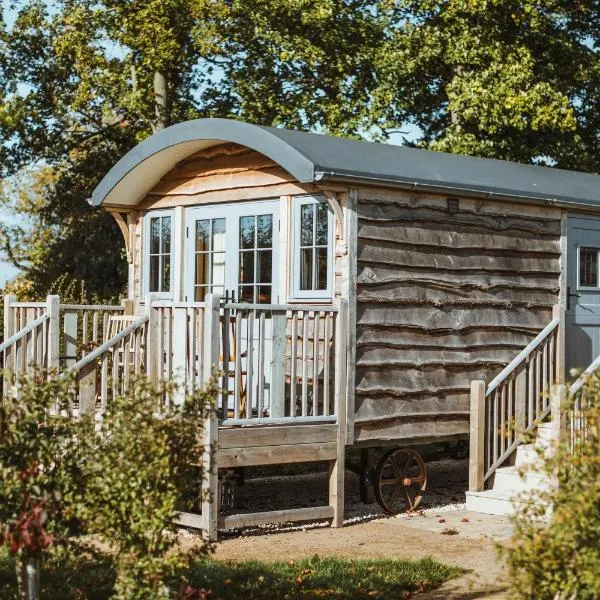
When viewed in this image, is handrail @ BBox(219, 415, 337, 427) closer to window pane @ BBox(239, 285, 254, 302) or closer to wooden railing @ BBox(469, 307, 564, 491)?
wooden railing @ BBox(469, 307, 564, 491)

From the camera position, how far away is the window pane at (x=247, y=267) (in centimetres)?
1203

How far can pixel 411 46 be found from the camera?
21234 mm

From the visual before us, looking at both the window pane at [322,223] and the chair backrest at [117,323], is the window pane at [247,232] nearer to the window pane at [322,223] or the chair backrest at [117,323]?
the window pane at [322,223]

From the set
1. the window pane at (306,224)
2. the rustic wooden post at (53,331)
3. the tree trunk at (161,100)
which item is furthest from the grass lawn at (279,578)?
the tree trunk at (161,100)

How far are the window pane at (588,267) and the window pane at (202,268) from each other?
4.38m

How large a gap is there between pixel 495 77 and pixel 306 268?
10.2 m

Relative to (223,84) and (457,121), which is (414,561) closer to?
(457,121)

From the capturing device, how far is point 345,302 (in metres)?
10.6

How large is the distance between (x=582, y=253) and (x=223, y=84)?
12804 millimetres

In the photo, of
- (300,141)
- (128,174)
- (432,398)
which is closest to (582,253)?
(432,398)

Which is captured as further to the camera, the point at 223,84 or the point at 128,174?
the point at 223,84

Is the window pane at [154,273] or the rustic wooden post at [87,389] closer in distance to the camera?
the rustic wooden post at [87,389]

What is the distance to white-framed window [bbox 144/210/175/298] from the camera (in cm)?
1321

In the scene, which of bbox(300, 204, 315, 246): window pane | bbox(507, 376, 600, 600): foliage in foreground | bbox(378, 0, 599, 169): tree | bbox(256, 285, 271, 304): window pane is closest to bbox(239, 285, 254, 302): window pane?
bbox(256, 285, 271, 304): window pane
